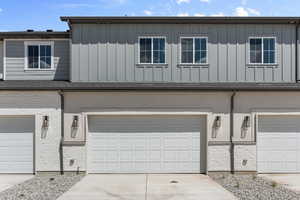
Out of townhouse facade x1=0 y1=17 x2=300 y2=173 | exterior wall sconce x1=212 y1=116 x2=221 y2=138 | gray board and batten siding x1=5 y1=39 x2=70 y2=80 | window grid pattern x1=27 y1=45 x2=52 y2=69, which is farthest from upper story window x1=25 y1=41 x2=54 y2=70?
exterior wall sconce x1=212 y1=116 x2=221 y2=138

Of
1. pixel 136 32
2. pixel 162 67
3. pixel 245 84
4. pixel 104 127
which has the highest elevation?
pixel 136 32

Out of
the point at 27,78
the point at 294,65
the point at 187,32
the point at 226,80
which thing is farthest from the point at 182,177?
the point at 27,78

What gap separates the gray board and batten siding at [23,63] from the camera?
1173 cm

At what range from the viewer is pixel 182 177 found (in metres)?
9.82

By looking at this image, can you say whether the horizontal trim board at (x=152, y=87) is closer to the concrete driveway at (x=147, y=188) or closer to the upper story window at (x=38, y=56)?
the upper story window at (x=38, y=56)

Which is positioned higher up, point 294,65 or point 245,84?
point 294,65

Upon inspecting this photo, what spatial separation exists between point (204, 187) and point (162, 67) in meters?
4.93

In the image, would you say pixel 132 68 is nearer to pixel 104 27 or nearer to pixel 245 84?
pixel 104 27

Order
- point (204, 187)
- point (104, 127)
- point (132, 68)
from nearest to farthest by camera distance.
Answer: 1. point (204, 187)
2. point (104, 127)
3. point (132, 68)

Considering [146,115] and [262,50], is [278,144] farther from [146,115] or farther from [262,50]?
[146,115]

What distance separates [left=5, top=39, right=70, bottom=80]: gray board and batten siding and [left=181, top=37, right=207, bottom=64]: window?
15.8 ft

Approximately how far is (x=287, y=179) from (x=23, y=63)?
1099 centimetres

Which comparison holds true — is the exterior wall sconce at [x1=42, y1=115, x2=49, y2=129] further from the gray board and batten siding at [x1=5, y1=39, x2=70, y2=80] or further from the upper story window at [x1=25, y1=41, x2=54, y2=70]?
the upper story window at [x1=25, y1=41, x2=54, y2=70]

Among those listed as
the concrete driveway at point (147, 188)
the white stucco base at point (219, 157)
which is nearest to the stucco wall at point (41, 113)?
the concrete driveway at point (147, 188)
